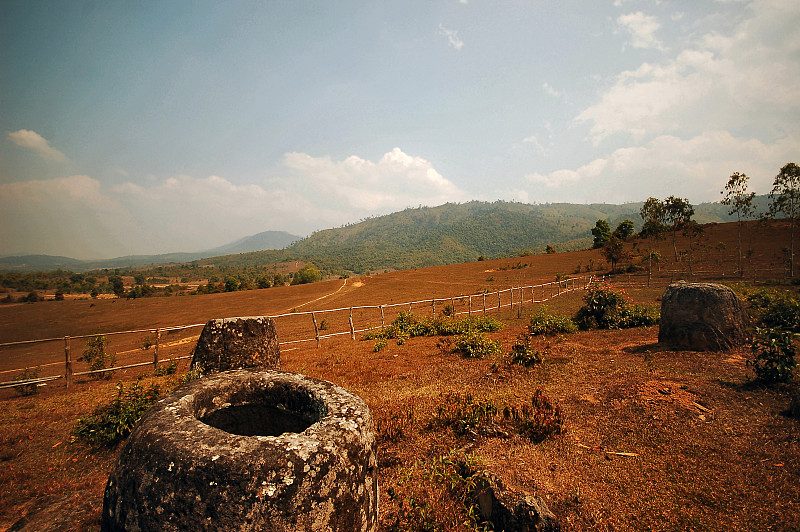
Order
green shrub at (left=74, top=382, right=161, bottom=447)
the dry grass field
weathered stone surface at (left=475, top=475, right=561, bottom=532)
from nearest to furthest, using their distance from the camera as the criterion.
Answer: weathered stone surface at (left=475, top=475, right=561, bottom=532) < the dry grass field < green shrub at (left=74, top=382, right=161, bottom=447)

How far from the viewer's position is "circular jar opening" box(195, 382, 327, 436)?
11.3ft

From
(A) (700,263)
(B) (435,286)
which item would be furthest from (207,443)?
(A) (700,263)

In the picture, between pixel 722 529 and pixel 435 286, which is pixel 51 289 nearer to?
pixel 435 286

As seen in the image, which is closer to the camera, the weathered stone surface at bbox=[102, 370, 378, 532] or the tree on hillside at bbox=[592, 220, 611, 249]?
the weathered stone surface at bbox=[102, 370, 378, 532]

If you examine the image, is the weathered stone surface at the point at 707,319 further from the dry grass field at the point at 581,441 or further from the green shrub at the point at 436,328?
the green shrub at the point at 436,328

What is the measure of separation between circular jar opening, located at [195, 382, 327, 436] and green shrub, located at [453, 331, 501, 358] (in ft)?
26.4

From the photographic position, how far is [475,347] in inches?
428

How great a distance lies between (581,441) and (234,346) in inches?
246

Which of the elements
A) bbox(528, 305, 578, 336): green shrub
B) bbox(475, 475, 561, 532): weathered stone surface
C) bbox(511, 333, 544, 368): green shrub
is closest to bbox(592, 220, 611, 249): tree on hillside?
bbox(528, 305, 578, 336): green shrub

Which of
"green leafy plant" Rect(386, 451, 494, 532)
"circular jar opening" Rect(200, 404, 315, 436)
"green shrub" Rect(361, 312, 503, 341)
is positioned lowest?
"green shrub" Rect(361, 312, 503, 341)

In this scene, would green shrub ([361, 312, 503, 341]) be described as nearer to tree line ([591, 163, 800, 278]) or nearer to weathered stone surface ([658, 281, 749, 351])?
weathered stone surface ([658, 281, 749, 351])

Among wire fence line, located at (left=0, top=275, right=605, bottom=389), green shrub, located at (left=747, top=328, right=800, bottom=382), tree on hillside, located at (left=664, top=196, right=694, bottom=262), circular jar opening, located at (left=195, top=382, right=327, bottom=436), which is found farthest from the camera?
tree on hillside, located at (left=664, top=196, right=694, bottom=262)

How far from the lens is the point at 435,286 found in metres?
48.9

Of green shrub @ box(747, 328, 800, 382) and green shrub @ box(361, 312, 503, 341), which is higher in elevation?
green shrub @ box(747, 328, 800, 382)
